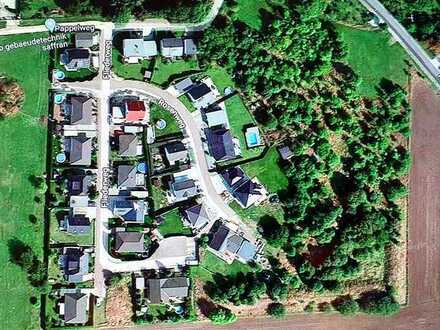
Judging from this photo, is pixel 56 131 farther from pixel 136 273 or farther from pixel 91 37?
pixel 136 273

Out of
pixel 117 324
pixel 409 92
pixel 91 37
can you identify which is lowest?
pixel 117 324

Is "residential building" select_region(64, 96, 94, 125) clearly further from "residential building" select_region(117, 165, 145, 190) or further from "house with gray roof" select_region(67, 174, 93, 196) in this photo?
"residential building" select_region(117, 165, 145, 190)

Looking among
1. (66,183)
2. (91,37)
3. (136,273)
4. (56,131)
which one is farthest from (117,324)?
(91,37)

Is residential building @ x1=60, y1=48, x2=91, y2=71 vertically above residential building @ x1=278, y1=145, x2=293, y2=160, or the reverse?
residential building @ x1=60, y1=48, x2=91, y2=71

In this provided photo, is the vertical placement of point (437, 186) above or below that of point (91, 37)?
below

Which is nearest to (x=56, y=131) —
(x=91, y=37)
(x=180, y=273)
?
(x=91, y=37)

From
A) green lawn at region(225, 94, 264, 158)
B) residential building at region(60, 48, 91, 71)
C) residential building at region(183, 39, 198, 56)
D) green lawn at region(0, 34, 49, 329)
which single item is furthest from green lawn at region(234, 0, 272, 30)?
green lawn at region(0, 34, 49, 329)
